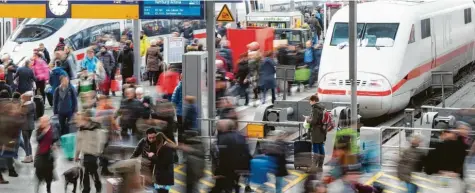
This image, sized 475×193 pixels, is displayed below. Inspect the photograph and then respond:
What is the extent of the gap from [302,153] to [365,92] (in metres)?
5.61

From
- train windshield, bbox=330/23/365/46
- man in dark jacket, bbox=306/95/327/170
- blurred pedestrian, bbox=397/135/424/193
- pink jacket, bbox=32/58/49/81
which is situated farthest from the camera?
pink jacket, bbox=32/58/49/81

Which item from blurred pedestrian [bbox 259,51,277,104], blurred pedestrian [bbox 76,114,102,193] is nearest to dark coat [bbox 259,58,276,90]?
blurred pedestrian [bbox 259,51,277,104]

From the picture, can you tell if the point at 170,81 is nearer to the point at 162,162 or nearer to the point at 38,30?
the point at 162,162

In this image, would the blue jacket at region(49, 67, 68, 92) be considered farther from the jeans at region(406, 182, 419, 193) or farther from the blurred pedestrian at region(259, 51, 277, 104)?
the jeans at region(406, 182, 419, 193)

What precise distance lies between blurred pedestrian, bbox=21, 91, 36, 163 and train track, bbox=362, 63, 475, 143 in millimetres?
6727

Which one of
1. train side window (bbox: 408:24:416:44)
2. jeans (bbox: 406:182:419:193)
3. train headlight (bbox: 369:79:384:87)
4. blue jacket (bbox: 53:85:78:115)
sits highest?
train side window (bbox: 408:24:416:44)

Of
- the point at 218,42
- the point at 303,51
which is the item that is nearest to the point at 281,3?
the point at 218,42

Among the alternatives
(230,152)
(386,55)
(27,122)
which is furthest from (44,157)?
(386,55)

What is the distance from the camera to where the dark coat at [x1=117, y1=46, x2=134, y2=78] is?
29484 millimetres

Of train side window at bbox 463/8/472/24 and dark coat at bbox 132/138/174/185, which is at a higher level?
train side window at bbox 463/8/472/24

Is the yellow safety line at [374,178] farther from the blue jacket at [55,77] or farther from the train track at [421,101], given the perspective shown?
the blue jacket at [55,77]

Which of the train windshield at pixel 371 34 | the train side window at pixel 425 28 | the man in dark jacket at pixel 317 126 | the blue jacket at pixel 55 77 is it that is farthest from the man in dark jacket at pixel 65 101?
the train side window at pixel 425 28

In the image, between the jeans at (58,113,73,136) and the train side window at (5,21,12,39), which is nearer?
the jeans at (58,113,73,136)

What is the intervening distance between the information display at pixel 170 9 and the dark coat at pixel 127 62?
26.0 feet
